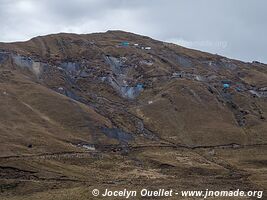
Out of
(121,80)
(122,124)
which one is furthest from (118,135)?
(121,80)

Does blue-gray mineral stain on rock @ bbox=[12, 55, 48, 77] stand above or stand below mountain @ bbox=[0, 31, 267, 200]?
above

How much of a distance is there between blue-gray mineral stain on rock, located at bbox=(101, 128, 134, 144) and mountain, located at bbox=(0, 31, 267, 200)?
1.31ft

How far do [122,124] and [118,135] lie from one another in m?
9.16

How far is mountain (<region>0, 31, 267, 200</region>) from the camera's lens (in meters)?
76.5

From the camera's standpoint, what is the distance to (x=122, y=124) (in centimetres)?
12962

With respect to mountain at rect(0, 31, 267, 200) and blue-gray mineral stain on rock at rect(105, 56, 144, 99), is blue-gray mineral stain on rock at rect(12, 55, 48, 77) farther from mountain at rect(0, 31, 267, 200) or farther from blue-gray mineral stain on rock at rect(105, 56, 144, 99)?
blue-gray mineral stain on rock at rect(105, 56, 144, 99)

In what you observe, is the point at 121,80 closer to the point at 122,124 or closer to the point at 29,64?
the point at 29,64

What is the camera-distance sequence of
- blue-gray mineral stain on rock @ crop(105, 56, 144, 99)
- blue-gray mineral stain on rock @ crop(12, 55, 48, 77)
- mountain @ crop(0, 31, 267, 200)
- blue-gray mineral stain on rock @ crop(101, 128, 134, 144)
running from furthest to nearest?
blue-gray mineral stain on rock @ crop(12, 55, 48, 77) < blue-gray mineral stain on rock @ crop(105, 56, 144, 99) < blue-gray mineral stain on rock @ crop(101, 128, 134, 144) < mountain @ crop(0, 31, 267, 200)

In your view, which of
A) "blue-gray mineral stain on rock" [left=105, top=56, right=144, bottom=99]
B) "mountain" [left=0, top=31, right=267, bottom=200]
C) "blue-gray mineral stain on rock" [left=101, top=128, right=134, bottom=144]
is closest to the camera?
"mountain" [left=0, top=31, right=267, bottom=200]

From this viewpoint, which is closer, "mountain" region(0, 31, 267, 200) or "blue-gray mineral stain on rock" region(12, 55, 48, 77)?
"mountain" region(0, 31, 267, 200)

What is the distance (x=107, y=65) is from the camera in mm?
183375

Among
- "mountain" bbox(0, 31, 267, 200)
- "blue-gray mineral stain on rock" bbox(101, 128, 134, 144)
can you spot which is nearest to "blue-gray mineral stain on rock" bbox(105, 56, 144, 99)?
"mountain" bbox(0, 31, 267, 200)

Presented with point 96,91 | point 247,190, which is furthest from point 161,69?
point 247,190

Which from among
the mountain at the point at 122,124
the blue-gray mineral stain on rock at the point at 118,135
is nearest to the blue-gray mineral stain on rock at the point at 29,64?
the mountain at the point at 122,124
